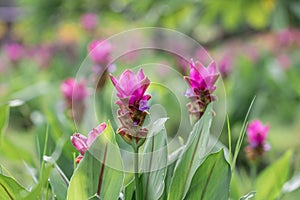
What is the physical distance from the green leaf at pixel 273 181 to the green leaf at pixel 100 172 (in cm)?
39

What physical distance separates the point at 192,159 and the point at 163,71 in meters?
2.26

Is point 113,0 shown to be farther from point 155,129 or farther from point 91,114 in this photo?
point 155,129

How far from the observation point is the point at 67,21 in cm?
337

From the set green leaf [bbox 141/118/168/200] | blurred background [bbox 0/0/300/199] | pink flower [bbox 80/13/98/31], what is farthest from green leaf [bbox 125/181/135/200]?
pink flower [bbox 80/13/98/31]

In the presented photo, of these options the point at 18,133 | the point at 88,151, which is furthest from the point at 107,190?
the point at 18,133

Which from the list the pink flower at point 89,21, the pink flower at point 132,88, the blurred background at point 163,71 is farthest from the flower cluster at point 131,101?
the pink flower at point 89,21

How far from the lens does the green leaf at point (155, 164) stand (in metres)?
0.71

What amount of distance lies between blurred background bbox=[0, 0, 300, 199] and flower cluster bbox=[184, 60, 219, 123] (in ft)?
1.05

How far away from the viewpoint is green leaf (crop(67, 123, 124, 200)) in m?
0.67

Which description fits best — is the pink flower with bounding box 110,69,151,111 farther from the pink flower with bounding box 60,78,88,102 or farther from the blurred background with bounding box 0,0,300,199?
the pink flower with bounding box 60,78,88,102

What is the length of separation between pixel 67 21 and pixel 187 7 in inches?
42.6

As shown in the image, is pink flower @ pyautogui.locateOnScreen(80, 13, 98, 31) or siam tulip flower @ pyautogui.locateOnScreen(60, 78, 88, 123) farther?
pink flower @ pyautogui.locateOnScreen(80, 13, 98, 31)

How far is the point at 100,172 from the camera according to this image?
0.70 m

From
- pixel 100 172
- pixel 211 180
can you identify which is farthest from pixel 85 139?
pixel 211 180
